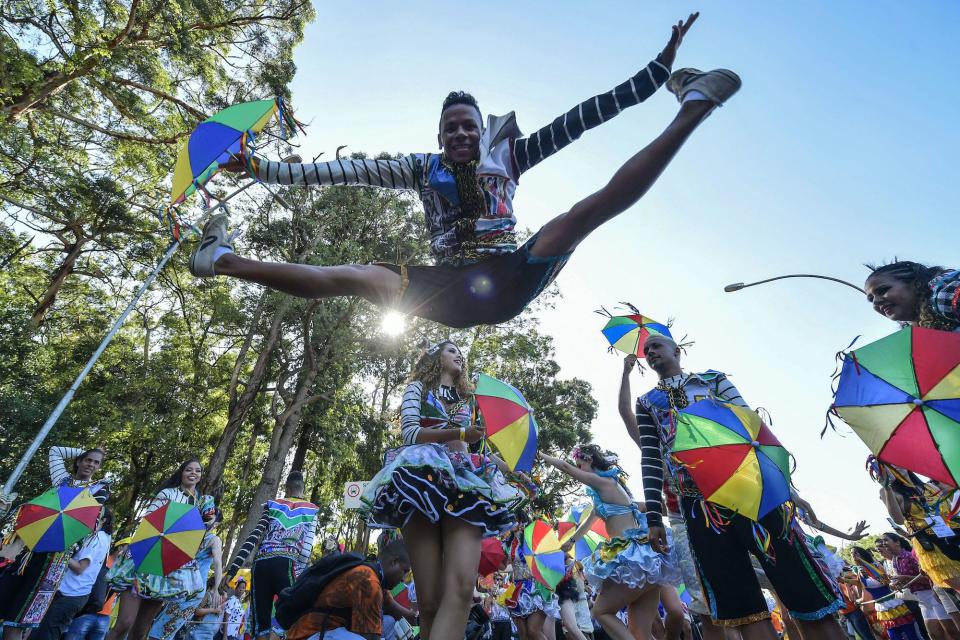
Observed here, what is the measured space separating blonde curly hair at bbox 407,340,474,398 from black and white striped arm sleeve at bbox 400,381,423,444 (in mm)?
112

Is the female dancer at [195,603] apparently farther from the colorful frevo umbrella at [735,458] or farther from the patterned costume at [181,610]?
the colorful frevo umbrella at [735,458]

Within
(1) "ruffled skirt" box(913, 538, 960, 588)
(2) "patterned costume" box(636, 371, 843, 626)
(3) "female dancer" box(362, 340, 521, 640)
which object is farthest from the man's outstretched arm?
(1) "ruffled skirt" box(913, 538, 960, 588)

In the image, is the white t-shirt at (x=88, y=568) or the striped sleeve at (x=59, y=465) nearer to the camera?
the white t-shirt at (x=88, y=568)

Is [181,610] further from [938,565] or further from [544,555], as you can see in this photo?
[938,565]

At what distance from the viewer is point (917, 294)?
2768mm

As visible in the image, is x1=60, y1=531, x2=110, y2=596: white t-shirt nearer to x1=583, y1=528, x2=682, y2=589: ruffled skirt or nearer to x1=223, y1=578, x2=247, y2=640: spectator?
x1=223, y1=578, x2=247, y2=640: spectator

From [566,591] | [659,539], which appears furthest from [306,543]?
[659,539]

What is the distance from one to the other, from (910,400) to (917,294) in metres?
0.95

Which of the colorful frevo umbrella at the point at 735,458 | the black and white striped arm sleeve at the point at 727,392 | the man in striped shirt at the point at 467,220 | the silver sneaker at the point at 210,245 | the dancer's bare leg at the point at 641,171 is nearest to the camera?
the dancer's bare leg at the point at 641,171

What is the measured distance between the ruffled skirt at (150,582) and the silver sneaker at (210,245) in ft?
15.1

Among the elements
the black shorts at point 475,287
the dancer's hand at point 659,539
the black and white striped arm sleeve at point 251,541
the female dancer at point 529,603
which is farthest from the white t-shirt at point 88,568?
the dancer's hand at point 659,539

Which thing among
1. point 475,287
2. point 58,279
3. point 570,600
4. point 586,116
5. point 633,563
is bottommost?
point 633,563

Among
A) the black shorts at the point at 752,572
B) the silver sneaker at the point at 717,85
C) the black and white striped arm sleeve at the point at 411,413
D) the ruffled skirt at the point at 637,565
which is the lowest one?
the black shorts at the point at 752,572

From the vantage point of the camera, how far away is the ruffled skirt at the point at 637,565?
3.92m
